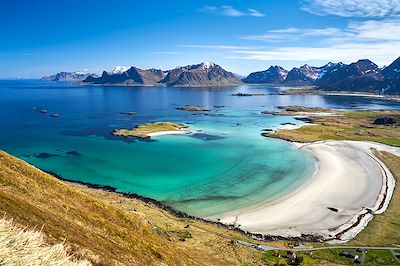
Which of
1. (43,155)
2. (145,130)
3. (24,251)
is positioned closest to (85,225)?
(24,251)

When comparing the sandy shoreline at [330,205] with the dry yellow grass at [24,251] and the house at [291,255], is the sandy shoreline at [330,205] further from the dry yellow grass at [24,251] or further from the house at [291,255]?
the dry yellow grass at [24,251]

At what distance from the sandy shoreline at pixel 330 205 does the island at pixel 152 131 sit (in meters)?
72.8

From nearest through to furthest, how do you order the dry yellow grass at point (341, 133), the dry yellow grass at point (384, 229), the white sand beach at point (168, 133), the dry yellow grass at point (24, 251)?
the dry yellow grass at point (24, 251), the dry yellow grass at point (384, 229), the dry yellow grass at point (341, 133), the white sand beach at point (168, 133)

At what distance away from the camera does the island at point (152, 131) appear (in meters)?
162

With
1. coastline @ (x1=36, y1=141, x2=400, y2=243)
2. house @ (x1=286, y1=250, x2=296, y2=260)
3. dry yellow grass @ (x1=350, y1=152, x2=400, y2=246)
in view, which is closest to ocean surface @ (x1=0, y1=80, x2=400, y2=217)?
coastline @ (x1=36, y1=141, x2=400, y2=243)

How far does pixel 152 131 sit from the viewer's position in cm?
16938

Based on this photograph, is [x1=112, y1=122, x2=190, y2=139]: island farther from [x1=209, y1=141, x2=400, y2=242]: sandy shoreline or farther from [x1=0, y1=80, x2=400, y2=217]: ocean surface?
[x1=209, y1=141, x2=400, y2=242]: sandy shoreline

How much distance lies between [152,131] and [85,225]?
135 metres

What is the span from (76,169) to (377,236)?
84.2m

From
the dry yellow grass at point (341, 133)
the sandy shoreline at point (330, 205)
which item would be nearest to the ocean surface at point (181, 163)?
the sandy shoreline at point (330, 205)

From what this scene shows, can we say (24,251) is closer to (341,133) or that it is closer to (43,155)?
(43,155)

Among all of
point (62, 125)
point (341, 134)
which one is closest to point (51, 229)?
point (341, 134)

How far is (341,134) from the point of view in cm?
17450

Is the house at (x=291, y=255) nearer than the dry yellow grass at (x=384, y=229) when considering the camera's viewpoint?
Yes
